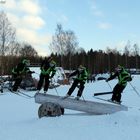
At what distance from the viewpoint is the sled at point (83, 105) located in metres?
18.2

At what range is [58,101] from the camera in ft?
64.7

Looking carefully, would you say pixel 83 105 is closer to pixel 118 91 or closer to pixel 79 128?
pixel 118 91

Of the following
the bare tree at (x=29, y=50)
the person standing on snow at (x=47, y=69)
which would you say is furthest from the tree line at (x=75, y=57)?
the person standing on snow at (x=47, y=69)

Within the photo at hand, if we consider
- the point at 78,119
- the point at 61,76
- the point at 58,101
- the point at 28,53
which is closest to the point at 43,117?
the point at 58,101

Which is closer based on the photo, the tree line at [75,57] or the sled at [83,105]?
the sled at [83,105]

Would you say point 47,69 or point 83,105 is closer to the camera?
point 83,105

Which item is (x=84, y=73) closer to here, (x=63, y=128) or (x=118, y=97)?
(x=118, y=97)

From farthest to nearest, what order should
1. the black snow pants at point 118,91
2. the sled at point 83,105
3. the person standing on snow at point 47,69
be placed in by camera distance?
the person standing on snow at point 47,69
the black snow pants at point 118,91
the sled at point 83,105

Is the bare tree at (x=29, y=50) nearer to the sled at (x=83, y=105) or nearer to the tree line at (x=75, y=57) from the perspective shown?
the tree line at (x=75, y=57)

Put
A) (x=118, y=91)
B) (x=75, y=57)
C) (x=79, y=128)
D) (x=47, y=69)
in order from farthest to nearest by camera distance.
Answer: (x=75, y=57)
(x=47, y=69)
(x=118, y=91)
(x=79, y=128)

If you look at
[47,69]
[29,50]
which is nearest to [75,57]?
[29,50]

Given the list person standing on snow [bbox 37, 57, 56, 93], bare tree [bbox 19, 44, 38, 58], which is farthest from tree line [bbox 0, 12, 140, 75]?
person standing on snow [bbox 37, 57, 56, 93]

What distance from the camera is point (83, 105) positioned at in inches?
758

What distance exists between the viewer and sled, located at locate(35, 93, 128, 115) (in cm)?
1816
